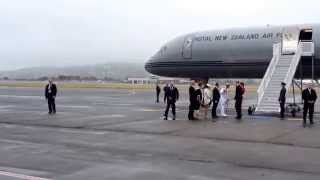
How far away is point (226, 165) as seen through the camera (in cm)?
1123

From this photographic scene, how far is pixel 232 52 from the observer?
1177 inches

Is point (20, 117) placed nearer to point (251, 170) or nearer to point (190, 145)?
point (190, 145)

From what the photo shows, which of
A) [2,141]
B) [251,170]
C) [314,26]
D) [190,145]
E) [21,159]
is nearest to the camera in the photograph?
[251,170]

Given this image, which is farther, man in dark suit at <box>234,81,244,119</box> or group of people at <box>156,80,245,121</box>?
man in dark suit at <box>234,81,244,119</box>

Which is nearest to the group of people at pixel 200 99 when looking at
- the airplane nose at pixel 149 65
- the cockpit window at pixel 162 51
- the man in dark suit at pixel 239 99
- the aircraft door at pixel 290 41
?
the man in dark suit at pixel 239 99

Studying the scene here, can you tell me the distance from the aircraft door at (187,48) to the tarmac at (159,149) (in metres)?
10.5

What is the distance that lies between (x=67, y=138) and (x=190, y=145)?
4.02 meters

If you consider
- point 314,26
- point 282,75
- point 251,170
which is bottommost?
point 251,170

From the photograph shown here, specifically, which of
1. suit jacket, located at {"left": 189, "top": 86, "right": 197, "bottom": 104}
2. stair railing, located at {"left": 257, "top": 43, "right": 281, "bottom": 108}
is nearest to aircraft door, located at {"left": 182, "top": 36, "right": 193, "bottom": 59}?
stair railing, located at {"left": 257, "top": 43, "right": 281, "bottom": 108}

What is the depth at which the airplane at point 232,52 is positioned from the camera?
27875 mm

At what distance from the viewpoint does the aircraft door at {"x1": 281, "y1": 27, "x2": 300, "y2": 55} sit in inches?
1072

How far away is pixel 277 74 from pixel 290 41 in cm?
235

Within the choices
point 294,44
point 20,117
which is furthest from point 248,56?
point 20,117

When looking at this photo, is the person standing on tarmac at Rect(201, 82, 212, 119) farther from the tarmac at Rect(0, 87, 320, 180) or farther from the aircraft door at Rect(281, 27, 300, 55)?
the aircraft door at Rect(281, 27, 300, 55)
